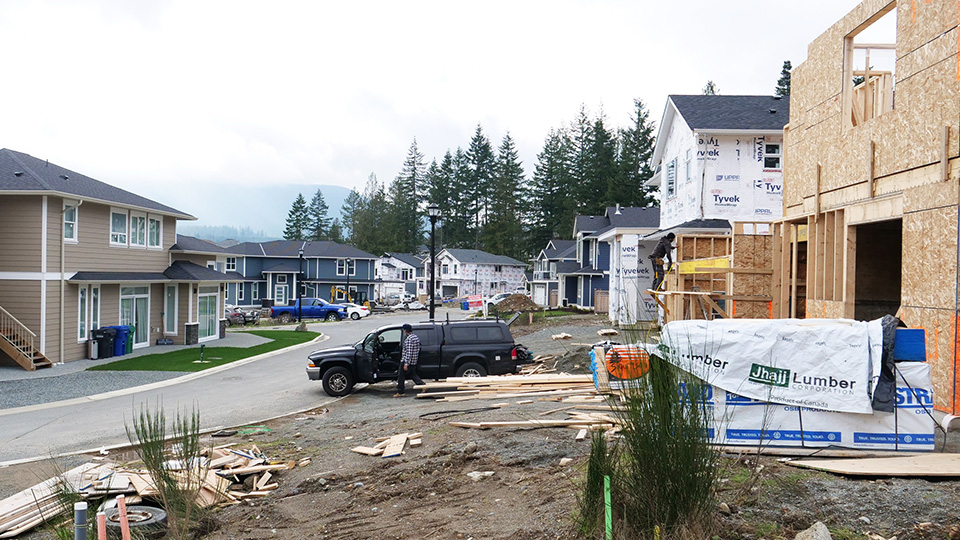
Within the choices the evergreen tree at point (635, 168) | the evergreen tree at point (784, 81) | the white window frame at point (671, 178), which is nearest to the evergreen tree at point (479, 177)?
the evergreen tree at point (635, 168)

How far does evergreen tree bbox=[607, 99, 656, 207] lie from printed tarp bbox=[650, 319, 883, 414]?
6980cm

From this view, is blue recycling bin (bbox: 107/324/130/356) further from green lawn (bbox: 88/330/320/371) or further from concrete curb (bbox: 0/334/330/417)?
concrete curb (bbox: 0/334/330/417)

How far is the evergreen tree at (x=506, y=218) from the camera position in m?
96.3

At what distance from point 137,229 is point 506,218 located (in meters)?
70.5

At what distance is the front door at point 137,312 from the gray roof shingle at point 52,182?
3410mm

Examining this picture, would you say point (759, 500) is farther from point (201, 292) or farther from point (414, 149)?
point (414, 149)

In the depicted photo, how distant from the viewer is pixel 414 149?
4505 inches

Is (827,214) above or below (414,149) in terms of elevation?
below

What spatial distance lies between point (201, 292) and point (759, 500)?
3059cm

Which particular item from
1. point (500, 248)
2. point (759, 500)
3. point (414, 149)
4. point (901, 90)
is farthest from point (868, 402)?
point (414, 149)

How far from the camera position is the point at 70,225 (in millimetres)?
24766

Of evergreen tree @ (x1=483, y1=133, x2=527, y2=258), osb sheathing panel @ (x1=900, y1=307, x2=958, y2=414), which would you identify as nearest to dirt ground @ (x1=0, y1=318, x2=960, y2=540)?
osb sheathing panel @ (x1=900, y1=307, x2=958, y2=414)

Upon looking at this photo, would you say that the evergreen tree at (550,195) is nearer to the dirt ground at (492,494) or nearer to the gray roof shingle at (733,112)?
the gray roof shingle at (733,112)

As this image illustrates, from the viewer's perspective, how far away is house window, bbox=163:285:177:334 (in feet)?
101
